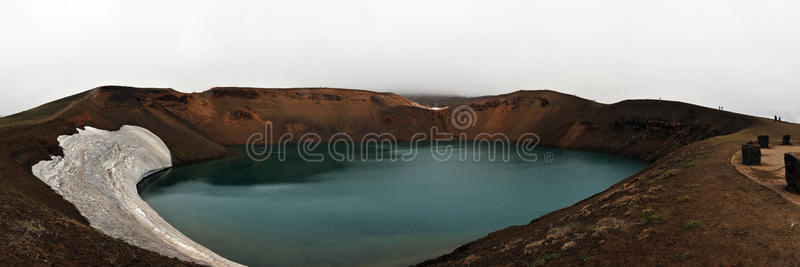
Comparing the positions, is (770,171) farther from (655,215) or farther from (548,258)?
(548,258)

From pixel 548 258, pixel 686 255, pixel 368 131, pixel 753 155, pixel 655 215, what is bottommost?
pixel 548 258

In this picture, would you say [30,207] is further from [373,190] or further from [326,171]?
[326,171]

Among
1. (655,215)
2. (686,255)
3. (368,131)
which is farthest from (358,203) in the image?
(368,131)

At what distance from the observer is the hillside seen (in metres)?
9.54

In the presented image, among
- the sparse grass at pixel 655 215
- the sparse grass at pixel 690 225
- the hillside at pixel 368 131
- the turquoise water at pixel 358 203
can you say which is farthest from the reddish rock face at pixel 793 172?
the turquoise water at pixel 358 203

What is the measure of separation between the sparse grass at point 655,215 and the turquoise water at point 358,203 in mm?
7763

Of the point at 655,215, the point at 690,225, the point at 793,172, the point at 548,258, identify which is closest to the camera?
the point at 690,225

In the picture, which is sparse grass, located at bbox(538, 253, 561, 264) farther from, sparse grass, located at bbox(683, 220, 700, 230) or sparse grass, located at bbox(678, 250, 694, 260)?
sparse grass, located at bbox(683, 220, 700, 230)

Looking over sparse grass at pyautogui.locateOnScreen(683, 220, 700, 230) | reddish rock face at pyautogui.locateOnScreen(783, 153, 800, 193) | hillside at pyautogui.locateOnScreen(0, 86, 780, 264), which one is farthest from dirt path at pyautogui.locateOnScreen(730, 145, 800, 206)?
sparse grass at pyautogui.locateOnScreen(683, 220, 700, 230)

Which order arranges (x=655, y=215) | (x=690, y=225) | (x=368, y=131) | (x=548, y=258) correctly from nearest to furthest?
(x=690, y=225) → (x=548, y=258) → (x=655, y=215) → (x=368, y=131)

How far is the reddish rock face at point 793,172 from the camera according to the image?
9.90 metres

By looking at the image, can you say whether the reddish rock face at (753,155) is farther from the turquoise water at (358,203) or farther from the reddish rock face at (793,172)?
the turquoise water at (358,203)

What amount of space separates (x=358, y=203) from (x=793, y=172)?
760 inches

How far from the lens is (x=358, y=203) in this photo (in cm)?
2350
